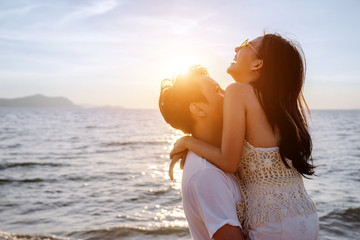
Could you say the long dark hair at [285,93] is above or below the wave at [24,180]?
above

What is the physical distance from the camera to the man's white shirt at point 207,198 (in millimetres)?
2148

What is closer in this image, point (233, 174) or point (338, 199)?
point (233, 174)

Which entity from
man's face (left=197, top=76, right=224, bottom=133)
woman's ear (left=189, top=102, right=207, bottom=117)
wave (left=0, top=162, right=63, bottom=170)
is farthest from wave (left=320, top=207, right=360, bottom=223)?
wave (left=0, top=162, right=63, bottom=170)

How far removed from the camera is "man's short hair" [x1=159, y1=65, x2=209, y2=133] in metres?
2.60

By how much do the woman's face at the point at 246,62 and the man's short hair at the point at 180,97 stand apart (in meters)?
0.34

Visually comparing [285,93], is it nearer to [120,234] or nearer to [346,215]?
[120,234]

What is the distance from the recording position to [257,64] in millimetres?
2707

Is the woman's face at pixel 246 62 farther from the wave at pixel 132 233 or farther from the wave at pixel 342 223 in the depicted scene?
the wave at pixel 342 223

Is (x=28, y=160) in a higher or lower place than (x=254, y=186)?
lower

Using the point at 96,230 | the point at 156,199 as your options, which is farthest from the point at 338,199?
the point at 96,230

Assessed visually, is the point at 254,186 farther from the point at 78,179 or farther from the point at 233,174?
the point at 78,179

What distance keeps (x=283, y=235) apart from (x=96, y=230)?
6034 millimetres

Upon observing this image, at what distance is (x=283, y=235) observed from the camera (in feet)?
7.65

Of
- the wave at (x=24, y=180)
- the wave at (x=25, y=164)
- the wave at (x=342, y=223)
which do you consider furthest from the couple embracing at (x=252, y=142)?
the wave at (x=25, y=164)
